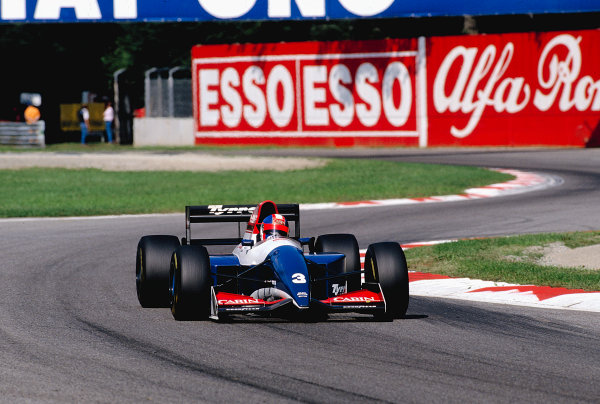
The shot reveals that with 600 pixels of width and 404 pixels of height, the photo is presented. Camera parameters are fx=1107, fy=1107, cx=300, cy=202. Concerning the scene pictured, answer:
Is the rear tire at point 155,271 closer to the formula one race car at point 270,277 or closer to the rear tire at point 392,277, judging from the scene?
the formula one race car at point 270,277

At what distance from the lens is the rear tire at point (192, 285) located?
8.55 metres

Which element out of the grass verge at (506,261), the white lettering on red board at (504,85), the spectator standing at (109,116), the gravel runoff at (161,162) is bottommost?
the grass verge at (506,261)

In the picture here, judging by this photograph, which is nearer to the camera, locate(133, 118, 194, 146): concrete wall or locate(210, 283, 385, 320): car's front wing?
locate(210, 283, 385, 320): car's front wing

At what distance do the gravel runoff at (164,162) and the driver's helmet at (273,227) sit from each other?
17.6m

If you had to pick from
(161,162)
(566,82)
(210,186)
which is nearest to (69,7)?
(161,162)

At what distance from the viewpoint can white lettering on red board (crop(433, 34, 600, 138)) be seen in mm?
32781

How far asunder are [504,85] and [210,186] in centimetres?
1330

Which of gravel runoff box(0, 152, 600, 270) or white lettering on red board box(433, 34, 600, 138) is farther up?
white lettering on red board box(433, 34, 600, 138)

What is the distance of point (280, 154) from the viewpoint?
108 ft

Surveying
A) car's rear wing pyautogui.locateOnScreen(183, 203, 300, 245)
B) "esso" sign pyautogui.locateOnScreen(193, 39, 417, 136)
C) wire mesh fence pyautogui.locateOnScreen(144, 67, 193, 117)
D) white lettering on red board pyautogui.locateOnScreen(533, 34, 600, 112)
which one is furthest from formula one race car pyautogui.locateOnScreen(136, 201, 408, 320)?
wire mesh fence pyautogui.locateOnScreen(144, 67, 193, 117)

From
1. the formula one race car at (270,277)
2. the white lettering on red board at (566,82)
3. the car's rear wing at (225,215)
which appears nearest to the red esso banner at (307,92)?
the white lettering on red board at (566,82)

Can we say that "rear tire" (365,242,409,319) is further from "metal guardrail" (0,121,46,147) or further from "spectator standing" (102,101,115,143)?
"spectator standing" (102,101,115,143)

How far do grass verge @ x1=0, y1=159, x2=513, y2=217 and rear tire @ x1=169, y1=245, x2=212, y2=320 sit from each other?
1041cm

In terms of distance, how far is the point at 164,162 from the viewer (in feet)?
96.1
